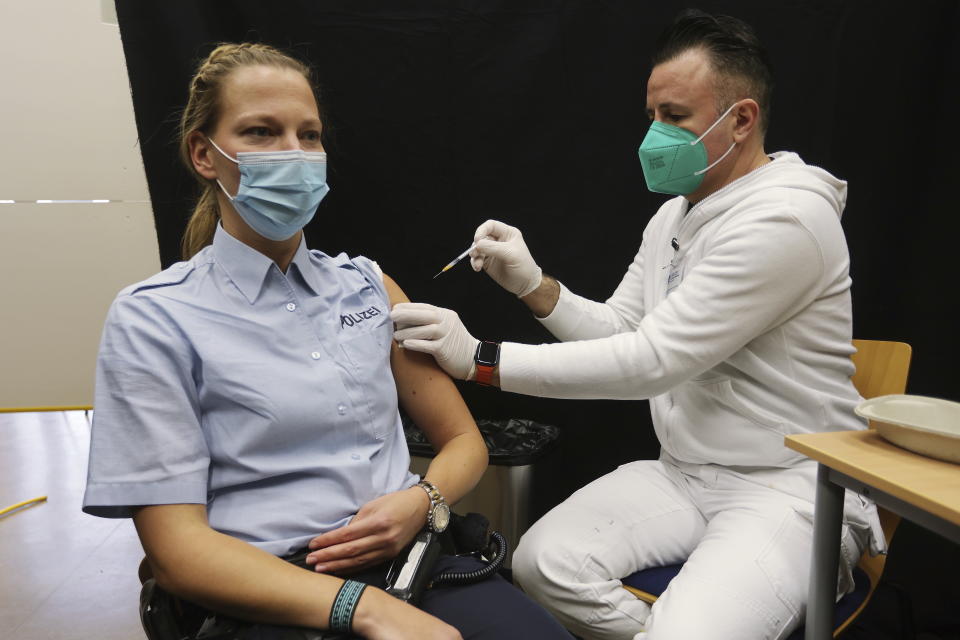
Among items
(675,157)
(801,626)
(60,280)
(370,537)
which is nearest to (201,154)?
A: (370,537)

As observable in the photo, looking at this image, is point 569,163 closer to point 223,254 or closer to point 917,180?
point 917,180

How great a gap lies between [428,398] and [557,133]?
1279mm

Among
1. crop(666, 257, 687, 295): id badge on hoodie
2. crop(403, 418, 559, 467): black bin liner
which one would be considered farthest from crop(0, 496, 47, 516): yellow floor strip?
crop(666, 257, 687, 295): id badge on hoodie

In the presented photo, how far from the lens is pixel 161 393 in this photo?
1042 millimetres

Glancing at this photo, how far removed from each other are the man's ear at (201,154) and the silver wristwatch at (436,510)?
74cm

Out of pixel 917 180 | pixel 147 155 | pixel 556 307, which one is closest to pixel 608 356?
pixel 556 307

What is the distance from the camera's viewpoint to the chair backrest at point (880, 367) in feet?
5.19

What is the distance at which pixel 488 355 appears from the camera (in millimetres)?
1608

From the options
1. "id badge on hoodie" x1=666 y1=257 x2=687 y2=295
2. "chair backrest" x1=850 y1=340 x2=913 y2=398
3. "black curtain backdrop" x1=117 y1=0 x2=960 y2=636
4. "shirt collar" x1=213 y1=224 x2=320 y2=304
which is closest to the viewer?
"shirt collar" x1=213 y1=224 x2=320 y2=304

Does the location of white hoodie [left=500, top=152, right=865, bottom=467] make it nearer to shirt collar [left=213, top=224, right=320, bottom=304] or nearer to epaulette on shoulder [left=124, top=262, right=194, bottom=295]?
shirt collar [left=213, top=224, right=320, bottom=304]

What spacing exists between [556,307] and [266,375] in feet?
3.50

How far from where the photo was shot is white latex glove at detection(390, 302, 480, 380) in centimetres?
146

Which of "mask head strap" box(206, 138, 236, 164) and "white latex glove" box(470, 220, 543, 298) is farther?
"white latex glove" box(470, 220, 543, 298)

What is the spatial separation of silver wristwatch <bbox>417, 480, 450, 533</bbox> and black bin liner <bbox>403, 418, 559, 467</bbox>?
84 centimetres
